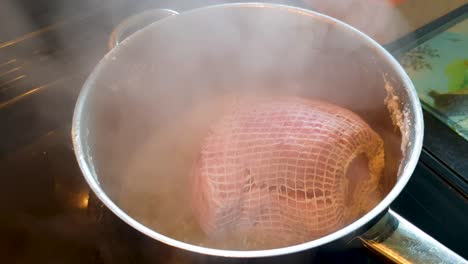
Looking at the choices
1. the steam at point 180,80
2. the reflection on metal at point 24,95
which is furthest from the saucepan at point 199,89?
the reflection on metal at point 24,95

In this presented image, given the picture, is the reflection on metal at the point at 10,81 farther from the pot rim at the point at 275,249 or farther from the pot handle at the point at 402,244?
the pot handle at the point at 402,244

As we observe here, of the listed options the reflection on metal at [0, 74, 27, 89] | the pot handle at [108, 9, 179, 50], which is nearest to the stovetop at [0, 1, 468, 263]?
the reflection on metal at [0, 74, 27, 89]

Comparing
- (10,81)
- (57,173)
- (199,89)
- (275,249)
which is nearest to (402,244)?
(275,249)

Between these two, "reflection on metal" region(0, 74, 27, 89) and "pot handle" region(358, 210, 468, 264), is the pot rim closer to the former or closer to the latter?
"pot handle" region(358, 210, 468, 264)

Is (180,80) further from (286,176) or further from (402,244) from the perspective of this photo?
(402,244)

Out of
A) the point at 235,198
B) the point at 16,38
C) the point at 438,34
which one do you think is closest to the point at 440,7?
the point at 438,34

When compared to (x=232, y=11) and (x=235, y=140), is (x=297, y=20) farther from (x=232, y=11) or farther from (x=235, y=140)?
(x=235, y=140)

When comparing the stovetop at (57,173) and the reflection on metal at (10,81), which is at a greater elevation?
the reflection on metal at (10,81)
